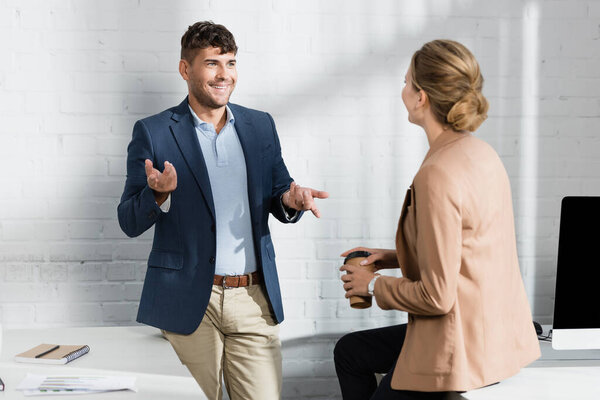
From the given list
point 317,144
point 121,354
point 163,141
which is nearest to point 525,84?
point 317,144

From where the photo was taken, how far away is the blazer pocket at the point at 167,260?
2.35m

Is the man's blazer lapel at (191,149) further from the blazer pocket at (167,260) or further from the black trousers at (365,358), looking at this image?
the black trousers at (365,358)

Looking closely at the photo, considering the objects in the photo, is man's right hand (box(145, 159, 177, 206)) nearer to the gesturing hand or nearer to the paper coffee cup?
the gesturing hand

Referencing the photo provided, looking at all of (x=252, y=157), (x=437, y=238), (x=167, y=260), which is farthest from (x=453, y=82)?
(x=167, y=260)

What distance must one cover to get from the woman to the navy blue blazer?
717 millimetres

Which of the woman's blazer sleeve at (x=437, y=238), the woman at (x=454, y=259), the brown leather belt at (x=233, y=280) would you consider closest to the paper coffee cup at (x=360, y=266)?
the woman at (x=454, y=259)

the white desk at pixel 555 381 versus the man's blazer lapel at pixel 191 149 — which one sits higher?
the man's blazer lapel at pixel 191 149

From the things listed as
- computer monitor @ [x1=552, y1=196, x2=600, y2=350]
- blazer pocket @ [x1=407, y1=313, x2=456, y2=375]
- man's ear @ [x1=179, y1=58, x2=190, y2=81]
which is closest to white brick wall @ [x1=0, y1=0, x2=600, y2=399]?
man's ear @ [x1=179, y1=58, x2=190, y2=81]

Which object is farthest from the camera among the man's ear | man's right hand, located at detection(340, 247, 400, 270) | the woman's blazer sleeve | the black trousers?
the man's ear

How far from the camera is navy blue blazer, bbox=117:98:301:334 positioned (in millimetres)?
2312

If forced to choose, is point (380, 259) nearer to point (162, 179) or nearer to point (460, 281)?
point (460, 281)

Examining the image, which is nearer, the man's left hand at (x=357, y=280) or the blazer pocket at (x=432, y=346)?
the blazer pocket at (x=432, y=346)

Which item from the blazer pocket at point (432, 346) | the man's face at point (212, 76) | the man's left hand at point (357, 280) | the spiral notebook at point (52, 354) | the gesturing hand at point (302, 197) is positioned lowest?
the spiral notebook at point (52, 354)

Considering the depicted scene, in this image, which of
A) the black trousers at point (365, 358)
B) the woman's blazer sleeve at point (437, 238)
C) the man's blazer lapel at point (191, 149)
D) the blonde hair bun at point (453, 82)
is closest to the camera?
the woman's blazer sleeve at point (437, 238)
